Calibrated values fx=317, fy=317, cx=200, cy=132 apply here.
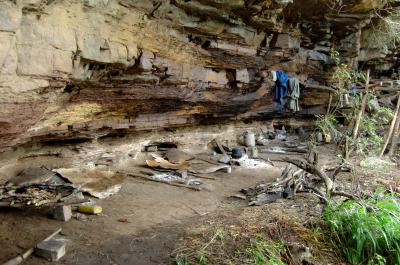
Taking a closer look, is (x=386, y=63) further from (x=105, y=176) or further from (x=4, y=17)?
(x=4, y=17)

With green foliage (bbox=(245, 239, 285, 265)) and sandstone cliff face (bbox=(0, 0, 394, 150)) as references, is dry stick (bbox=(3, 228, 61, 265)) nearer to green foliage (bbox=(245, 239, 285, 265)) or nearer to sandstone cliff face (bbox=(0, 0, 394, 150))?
sandstone cliff face (bbox=(0, 0, 394, 150))

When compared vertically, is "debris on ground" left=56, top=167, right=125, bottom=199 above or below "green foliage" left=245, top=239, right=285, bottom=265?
above

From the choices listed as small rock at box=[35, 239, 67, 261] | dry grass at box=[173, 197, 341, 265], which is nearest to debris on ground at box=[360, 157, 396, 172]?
dry grass at box=[173, 197, 341, 265]

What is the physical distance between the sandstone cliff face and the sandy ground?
4.73 ft

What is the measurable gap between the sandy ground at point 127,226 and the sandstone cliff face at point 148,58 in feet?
4.73

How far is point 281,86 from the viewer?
10852 mm

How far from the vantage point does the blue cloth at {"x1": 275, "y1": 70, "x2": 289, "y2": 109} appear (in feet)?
35.2

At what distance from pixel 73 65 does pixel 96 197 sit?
2358 millimetres

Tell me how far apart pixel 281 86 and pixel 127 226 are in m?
7.89

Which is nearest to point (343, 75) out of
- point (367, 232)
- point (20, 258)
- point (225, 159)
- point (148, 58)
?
point (225, 159)

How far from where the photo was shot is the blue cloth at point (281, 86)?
35.2ft

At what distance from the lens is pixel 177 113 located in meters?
8.92

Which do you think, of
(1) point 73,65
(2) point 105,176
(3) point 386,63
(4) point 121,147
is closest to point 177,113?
(4) point 121,147

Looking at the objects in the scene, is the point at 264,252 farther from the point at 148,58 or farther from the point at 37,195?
the point at 148,58
